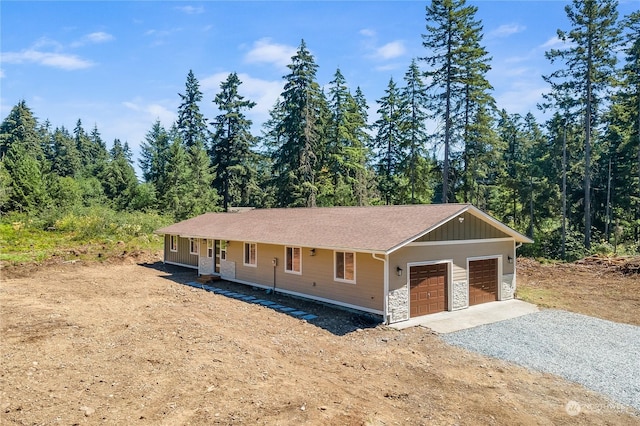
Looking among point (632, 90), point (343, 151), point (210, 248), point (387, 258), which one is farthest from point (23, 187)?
point (632, 90)

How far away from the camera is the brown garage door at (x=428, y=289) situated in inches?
474

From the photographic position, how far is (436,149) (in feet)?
92.1

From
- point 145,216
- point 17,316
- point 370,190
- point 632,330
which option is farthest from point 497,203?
point 17,316

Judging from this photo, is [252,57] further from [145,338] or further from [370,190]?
[370,190]

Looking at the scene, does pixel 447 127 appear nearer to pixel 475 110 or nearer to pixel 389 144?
pixel 475 110

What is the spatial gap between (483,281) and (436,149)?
15947 millimetres

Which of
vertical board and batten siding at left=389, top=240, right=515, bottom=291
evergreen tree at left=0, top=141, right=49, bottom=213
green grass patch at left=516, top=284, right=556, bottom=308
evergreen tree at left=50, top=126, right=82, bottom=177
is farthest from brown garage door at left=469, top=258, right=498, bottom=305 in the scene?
evergreen tree at left=50, top=126, right=82, bottom=177

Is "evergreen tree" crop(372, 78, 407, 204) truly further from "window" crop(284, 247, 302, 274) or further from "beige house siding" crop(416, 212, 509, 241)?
"window" crop(284, 247, 302, 274)

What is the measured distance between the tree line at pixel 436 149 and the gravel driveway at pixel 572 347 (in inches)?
615

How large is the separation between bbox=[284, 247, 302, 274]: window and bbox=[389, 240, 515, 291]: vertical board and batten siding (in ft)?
13.3

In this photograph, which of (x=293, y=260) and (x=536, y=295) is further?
(x=536, y=295)

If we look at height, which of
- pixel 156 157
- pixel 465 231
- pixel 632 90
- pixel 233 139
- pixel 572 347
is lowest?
pixel 572 347

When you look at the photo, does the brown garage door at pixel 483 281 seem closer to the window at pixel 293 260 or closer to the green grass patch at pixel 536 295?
the green grass patch at pixel 536 295

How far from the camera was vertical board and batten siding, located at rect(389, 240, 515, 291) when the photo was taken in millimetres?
11531
